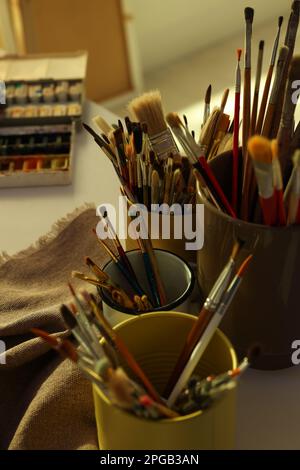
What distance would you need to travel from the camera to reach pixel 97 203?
0.76m

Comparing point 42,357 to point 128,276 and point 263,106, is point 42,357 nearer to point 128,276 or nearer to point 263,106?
point 128,276

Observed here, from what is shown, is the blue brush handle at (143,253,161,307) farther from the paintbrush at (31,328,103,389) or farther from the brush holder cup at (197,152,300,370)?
the paintbrush at (31,328,103,389)

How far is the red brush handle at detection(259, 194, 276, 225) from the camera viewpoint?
438mm

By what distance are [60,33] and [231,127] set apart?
1.46 m

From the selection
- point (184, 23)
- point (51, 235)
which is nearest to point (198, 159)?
point (51, 235)

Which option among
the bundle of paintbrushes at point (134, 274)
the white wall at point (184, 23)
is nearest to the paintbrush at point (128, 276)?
the bundle of paintbrushes at point (134, 274)

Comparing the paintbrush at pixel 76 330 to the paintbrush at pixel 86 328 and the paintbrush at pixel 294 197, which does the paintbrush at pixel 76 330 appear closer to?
the paintbrush at pixel 86 328

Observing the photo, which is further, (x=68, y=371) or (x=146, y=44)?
(x=146, y=44)

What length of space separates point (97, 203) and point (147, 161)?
0.69 ft

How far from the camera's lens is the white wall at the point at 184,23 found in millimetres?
2283

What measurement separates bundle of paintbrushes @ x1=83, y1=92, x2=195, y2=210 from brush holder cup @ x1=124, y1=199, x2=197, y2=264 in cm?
1

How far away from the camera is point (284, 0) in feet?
7.95

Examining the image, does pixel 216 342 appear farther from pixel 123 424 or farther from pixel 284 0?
pixel 284 0
